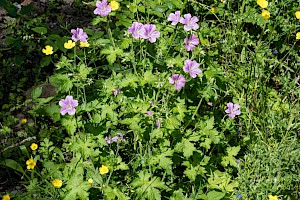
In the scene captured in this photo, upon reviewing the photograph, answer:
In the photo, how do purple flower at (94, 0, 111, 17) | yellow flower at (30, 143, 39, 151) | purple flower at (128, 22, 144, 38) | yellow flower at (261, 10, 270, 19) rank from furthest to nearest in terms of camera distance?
yellow flower at (261, 10, 270, 19) < yellow flower at (30, 143, 39, 151) < purple flower at (94, 0, 111, 17) < purple flower at (128, 22, 144, 38)

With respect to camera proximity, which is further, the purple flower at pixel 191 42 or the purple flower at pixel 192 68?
the purple flower at pixel 191 42

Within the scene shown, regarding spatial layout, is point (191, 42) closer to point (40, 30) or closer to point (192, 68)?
point (192, 68)

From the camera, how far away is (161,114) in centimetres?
242

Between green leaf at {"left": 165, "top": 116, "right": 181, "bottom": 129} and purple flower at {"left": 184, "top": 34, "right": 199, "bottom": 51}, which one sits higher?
purple flower at {"left": 184, "top": 34, "right": 199, "bottom": 51}

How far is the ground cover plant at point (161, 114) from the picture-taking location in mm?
2383

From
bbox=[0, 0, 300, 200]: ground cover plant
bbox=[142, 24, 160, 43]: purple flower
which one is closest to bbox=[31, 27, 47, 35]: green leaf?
bbox=[0, 0, 300, 200]: ground cover plant

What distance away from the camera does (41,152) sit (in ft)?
8.83

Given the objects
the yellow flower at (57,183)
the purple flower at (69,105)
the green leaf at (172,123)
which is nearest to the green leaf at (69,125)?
the purple flower at (69,105)

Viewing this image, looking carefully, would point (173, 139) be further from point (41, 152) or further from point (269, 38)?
point (269, 38)

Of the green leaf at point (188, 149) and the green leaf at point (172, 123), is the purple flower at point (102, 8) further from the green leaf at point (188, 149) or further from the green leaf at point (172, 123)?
the green leaf at point (188, 149)

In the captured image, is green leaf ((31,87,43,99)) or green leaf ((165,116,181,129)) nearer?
green leaf ((165,116,181,129))

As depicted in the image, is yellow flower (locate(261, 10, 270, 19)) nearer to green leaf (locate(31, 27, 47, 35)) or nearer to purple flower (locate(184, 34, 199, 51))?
purple flower (locate(184, 34, 199, 51))

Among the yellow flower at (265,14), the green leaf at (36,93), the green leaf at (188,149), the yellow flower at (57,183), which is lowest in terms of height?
the yellow flower at (57,183)

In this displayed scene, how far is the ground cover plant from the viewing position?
238cm
